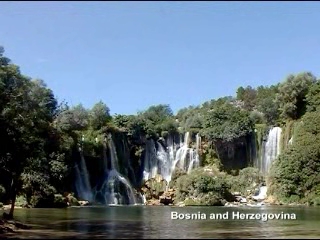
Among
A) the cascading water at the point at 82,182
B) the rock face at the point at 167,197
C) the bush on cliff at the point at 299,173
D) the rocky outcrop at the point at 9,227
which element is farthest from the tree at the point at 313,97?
the rocky outcrop at the point at 9,227

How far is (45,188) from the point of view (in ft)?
163

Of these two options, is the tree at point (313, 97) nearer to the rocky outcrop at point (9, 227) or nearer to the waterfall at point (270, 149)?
the waterfall at point (270, 149)

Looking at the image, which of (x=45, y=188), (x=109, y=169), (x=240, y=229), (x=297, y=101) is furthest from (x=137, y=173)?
(x=240, y=229)

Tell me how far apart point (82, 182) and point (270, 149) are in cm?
2825

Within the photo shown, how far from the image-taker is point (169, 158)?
72.6 m

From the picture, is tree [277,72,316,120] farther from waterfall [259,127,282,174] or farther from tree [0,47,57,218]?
tree [0,47,57,218]

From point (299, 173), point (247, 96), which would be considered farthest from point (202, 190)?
point (247, 96)

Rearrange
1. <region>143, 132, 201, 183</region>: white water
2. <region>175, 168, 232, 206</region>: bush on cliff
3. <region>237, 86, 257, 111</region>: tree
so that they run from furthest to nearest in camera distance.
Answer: <region>237, 86, 257, 111</region>: tree, <region>143, 132, 201, 183</region>: white water, <region>175, 168, 232, 206</region>: bush on cliff

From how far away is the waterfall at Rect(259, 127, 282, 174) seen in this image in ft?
229

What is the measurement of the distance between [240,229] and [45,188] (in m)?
29.6

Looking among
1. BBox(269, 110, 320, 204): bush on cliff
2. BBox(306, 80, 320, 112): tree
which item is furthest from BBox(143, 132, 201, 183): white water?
BBox(306, 80, 320, 112): tree

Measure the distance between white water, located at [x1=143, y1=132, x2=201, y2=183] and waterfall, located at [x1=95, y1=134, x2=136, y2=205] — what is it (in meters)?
5.96

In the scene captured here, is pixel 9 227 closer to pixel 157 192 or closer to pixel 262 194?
pixel 157 192

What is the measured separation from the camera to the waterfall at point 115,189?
2443 inches
